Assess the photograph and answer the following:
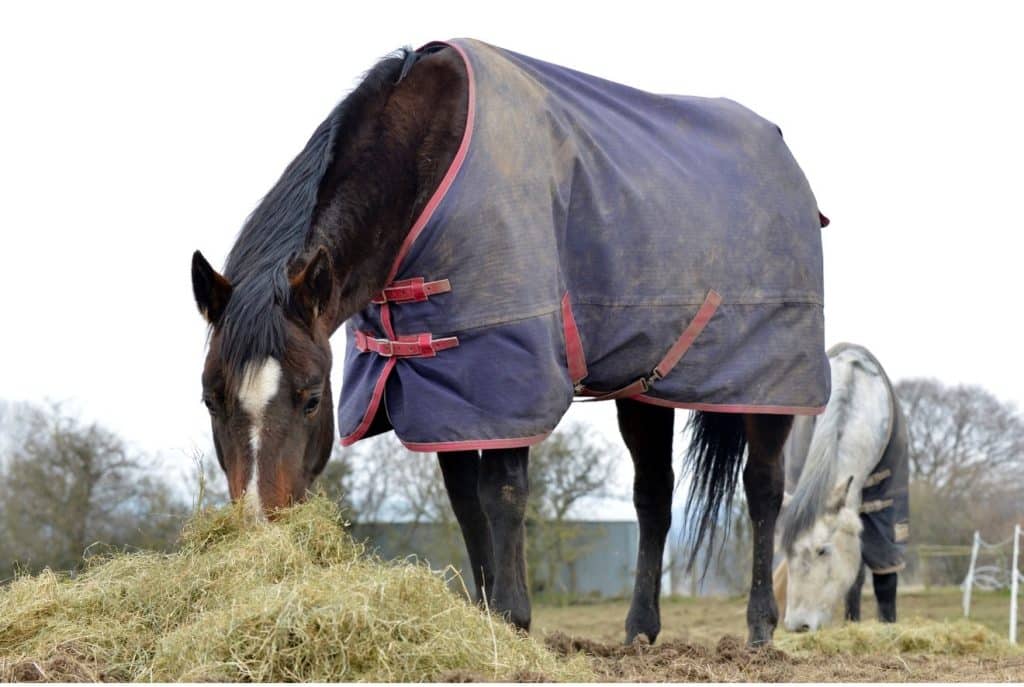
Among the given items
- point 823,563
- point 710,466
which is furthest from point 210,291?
point 823,563

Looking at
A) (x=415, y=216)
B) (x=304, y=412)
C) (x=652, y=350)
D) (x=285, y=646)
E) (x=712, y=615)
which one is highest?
(x=415, y=216)

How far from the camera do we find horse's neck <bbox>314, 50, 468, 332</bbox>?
4625 millimetres

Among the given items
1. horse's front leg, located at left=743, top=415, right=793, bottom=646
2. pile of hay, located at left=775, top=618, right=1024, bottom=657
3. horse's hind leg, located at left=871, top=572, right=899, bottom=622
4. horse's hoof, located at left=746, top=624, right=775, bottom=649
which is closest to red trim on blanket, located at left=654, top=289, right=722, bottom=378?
horse's front leg, located at left=743, top=415, right=793, bottom=646

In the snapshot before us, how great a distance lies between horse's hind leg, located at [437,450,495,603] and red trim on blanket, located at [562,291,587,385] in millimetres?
573

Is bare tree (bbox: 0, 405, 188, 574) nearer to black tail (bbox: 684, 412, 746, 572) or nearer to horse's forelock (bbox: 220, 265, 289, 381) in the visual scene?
black tail (bbox: 684, 412, 746, 572)

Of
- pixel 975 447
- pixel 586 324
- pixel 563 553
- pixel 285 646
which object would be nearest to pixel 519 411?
pixel 586 324

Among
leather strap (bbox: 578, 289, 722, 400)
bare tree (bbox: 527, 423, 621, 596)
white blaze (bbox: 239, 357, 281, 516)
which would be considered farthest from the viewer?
bare tree (bbox: 527, 423, 621, 596)

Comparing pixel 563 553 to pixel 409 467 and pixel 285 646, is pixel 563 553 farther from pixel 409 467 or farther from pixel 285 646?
pixel 285 646

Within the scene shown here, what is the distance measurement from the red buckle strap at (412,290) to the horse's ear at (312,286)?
0.49 m

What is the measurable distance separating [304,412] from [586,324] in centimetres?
145

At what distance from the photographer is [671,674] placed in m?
4.43

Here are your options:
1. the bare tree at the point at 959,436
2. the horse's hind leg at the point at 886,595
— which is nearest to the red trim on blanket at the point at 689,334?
the horse's hind leg at the point at 886,595

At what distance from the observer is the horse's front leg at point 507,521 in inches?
175

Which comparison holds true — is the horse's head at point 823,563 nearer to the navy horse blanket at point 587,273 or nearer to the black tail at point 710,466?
the black tail at point 710,466
